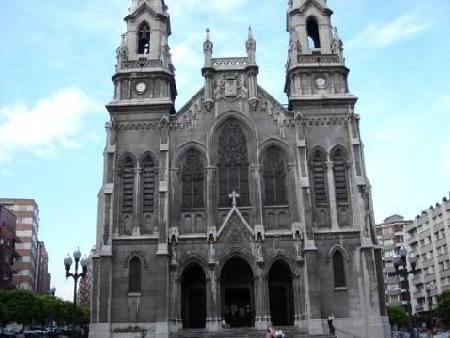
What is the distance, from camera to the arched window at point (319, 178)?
3459 centimetres

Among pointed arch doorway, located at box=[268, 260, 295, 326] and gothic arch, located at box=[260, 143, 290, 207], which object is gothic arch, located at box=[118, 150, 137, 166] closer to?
gothic arch, located at box=[260, 143, 290, 207]

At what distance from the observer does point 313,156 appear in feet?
116

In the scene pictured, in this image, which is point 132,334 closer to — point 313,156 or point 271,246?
point 271,246

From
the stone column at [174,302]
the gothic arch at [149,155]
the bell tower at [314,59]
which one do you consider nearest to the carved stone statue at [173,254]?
the stone column at [174,302]

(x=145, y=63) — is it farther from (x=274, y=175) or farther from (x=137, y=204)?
(x=274, y=175)

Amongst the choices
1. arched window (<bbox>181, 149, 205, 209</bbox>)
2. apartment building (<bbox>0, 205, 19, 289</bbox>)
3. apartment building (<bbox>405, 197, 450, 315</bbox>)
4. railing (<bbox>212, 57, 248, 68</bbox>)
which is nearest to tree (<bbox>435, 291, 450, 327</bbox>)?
apartment building (<bbox>405, 197, 450, 315</bbox>)

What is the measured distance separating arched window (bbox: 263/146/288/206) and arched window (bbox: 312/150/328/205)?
190 centimetres

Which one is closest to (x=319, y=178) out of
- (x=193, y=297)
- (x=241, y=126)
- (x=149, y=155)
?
(x=241, y=126)

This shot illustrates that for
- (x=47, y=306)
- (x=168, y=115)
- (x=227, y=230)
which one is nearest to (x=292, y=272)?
(x=227, y=230)

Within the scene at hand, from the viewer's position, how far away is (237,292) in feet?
113

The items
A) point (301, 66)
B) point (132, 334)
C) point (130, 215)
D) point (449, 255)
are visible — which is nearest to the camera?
point (132, 334)

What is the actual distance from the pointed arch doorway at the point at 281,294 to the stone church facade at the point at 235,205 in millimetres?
65

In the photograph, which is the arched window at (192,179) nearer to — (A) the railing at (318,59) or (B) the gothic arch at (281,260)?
(B) the gothic arch at (281,260)

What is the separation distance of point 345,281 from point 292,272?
3208 mm
